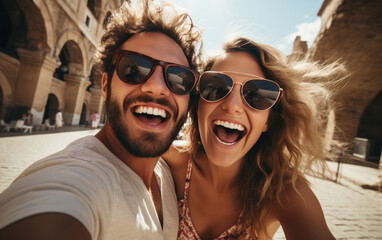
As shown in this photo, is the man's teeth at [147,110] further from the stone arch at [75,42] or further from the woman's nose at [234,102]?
the stone arch at [75,42]

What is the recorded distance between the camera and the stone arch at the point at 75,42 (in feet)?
31.3

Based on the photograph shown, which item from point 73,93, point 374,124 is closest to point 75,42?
point 73,93

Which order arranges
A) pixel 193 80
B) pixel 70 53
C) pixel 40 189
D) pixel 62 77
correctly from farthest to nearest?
pixel 62 77 < pixel 70 53 < pixel 193 80 < pixel 40 189

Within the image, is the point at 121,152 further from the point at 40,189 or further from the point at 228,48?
the point at 228,48

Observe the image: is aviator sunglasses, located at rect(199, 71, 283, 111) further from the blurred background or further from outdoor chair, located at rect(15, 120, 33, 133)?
outdoor chair, located at rect(15, 120, 33, 133)

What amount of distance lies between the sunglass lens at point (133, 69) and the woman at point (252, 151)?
55cm

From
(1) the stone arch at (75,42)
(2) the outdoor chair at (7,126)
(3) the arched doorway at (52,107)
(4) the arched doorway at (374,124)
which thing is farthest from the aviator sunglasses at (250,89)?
(4) the arched doorway at (374,124)

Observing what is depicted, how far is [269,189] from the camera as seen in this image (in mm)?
1666

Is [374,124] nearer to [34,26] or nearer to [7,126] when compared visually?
[34,26]

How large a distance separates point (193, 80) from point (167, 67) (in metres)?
0.28

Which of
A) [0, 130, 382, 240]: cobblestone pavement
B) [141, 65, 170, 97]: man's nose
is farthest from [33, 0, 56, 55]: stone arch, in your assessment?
[141, 65, 170, 97]: man's nose

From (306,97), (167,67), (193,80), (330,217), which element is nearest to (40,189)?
(167,67)

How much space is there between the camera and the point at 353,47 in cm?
611

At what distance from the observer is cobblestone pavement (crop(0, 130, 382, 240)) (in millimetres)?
2980
